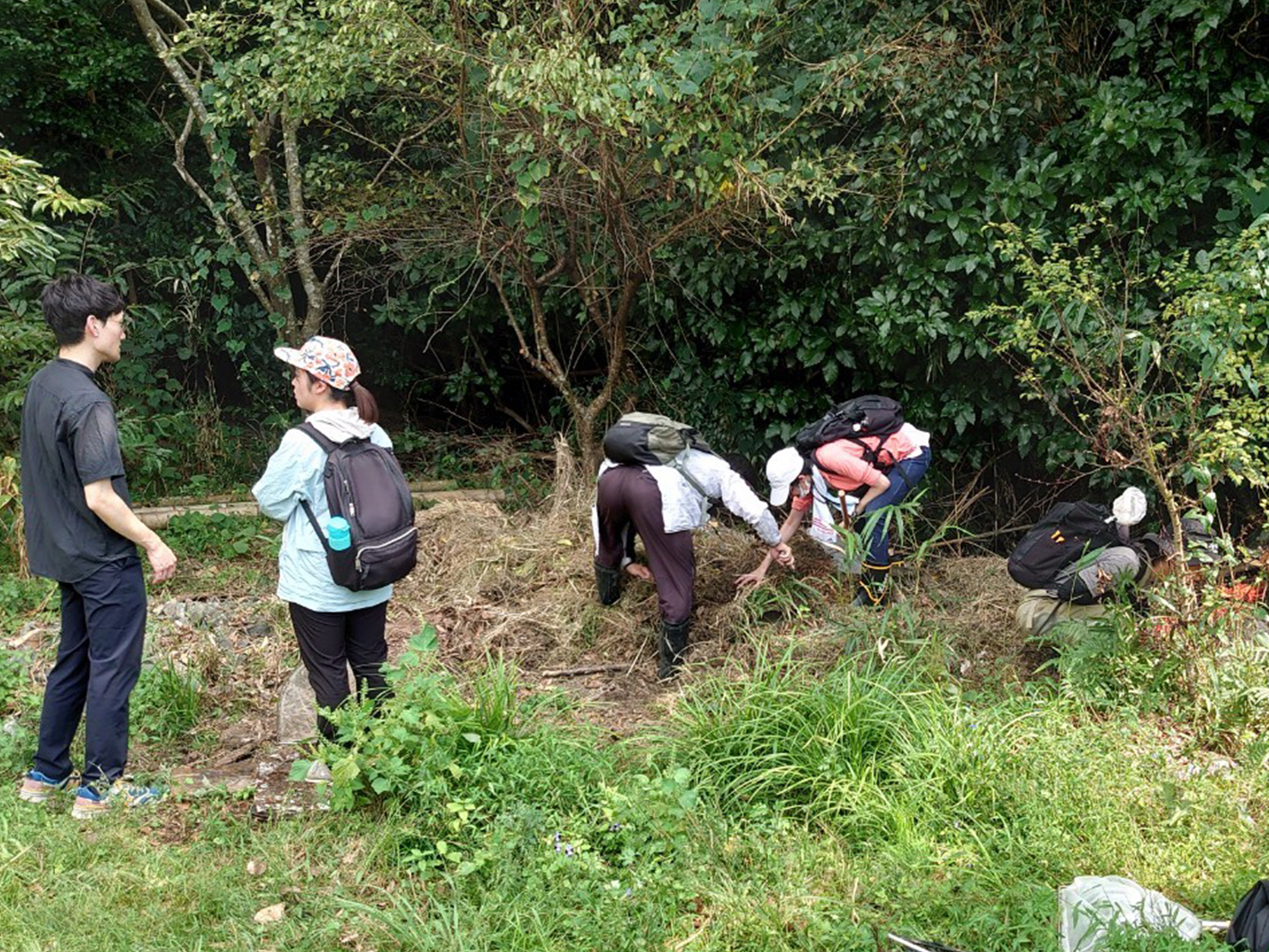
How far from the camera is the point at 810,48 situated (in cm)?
685

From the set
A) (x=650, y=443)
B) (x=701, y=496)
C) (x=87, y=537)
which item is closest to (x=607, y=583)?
(x=701, y=496)

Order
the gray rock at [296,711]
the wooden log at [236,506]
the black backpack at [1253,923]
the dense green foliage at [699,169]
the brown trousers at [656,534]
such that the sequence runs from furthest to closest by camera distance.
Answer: the wooden log at [236,506] → the dense green foliage at [699,169] → the brown trousers at [656,534] → the gray rock at [296,711] → the black backpack at [1253,923]

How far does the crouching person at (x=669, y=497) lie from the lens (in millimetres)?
5191

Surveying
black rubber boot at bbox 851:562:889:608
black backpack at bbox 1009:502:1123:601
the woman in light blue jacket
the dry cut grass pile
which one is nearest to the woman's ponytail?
the woman in light blue jacket

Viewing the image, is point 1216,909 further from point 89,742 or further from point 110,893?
point 89,742

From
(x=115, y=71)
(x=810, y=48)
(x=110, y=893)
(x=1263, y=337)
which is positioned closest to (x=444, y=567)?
(x=110, y=893)

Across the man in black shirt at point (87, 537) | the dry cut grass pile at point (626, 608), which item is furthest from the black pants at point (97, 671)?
the dry cut grass pile at point (626, 608)

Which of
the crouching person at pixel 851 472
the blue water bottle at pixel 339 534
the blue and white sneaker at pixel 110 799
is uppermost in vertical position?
the blue water bottle at pixel 339 534

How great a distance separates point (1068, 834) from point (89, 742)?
3.25 metres

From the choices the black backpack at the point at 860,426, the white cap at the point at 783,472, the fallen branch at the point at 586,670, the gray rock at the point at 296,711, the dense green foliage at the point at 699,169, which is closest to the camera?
the gray rock at the point at 296,711

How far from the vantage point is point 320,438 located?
4.01m

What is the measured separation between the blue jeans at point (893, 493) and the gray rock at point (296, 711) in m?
2.50

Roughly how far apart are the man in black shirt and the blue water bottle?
54 centimetres

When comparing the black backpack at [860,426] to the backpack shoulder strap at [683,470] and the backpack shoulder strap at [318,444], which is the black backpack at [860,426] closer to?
the backpack shoulder strap at [683,470]
